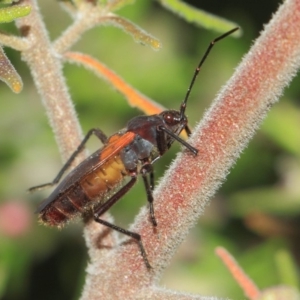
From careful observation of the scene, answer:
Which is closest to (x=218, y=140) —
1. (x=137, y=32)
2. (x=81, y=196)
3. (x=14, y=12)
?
(x=137, y=32)

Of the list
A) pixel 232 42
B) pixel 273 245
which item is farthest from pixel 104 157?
pixel 232 42

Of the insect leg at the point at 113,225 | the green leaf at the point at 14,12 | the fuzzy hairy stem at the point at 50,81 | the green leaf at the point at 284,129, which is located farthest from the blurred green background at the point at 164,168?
the green leaf at the point at 14,12

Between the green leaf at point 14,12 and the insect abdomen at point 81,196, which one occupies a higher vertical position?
the green leaf at point 14,12

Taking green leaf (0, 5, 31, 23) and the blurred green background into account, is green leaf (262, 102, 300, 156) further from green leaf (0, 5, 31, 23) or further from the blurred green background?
green leaf (0, 5, 31, 23)

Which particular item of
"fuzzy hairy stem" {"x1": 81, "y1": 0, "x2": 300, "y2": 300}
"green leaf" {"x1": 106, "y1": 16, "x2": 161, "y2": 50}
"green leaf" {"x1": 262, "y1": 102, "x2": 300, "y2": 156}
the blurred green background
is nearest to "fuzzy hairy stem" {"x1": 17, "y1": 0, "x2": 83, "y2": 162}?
"green leaf" {"x1": 106, "y1": 16, "x2": 161, "y2": 50}

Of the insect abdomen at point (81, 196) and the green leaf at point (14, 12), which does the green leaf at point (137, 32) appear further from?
the insect abdomen at point (81, 196)

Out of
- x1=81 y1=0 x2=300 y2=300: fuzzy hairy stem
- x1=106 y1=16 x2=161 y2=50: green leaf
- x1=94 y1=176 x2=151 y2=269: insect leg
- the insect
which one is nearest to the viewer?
x1=81 y1=0 x2=300 y2=300: fuzzy hairy stem

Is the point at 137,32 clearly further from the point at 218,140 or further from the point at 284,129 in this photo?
the point at 284,129
